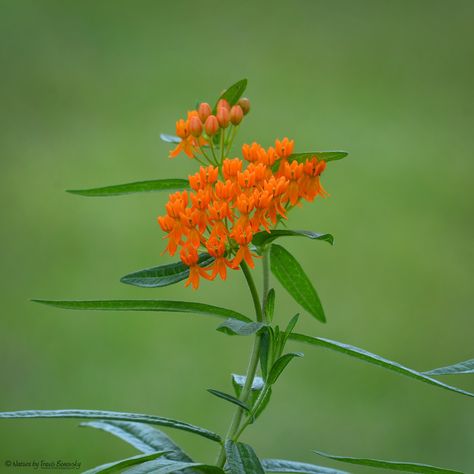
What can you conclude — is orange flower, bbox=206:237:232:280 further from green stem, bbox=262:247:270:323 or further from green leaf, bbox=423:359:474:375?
green leaf, bbox=423:359:474:375

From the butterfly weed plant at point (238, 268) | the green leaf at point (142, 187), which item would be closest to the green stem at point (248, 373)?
the butterfly weed plant at point (238, 268)

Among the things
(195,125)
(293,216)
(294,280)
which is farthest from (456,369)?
(293,216)

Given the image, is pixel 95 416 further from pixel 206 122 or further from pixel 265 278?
pixel 206 122

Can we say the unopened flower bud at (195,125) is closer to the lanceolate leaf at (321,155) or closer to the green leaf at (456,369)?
the lanceolate leaf at (321,155)

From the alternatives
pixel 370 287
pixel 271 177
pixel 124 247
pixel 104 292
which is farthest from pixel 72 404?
pixel 271 177

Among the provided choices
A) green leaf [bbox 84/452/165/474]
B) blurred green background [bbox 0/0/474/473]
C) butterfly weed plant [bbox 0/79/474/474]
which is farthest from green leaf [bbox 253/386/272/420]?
blurred green background [bbox 0/0/474/473]
